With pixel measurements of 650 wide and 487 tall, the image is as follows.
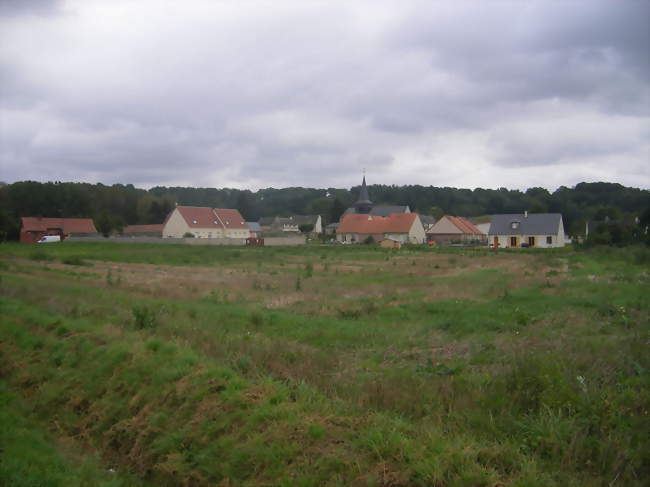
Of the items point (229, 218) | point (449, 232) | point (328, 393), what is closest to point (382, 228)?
point (449, 232)

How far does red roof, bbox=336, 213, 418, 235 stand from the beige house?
706 inches

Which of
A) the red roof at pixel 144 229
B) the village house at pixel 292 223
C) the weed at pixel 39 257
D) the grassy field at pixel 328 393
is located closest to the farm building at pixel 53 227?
the red roof at pixel 144 229

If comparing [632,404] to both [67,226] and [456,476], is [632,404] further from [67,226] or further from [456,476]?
[67,226]

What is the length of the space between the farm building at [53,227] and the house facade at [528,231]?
57934 mm

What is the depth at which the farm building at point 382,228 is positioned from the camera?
85.2 meters

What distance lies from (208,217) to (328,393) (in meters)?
78.0

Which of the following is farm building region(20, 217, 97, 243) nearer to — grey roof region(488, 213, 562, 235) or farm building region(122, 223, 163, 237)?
farm building region(122, 223, 163, 237)

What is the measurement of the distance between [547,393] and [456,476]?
2.30m

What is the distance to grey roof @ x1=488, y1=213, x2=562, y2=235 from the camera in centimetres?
7062

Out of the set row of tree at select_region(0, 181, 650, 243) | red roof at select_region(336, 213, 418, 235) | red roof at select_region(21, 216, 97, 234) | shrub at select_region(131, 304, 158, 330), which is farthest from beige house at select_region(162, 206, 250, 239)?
shrub at select_region(131, 304, 158, 330)

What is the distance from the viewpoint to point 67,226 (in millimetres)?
80500

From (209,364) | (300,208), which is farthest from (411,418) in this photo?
(300,208)

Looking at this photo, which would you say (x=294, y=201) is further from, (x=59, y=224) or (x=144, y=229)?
(x=59, y=224)

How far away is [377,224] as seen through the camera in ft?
292
